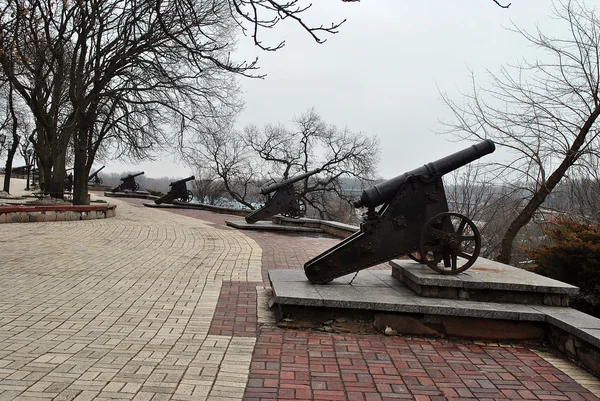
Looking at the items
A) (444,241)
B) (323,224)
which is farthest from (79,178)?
(444,241)

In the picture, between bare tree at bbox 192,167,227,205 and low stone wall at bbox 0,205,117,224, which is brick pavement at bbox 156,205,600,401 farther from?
bare tree at bbox 192,167,227,205

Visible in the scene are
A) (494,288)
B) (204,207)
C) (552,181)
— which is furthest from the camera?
(204,207)

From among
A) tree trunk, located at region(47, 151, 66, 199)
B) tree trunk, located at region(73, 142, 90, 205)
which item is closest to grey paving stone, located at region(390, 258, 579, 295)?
tree trunk, located at region(73, 142, 90, 205)

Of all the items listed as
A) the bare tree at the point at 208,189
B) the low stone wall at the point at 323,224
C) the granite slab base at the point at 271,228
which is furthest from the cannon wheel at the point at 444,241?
the bare tree at the point at 208,189

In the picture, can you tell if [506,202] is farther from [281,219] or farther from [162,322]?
[162,322]

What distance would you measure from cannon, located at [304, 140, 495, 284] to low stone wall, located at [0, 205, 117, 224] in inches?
433

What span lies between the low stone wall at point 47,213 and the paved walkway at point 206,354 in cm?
710

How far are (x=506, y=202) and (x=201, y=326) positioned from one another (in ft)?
31.0

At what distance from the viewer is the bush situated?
5.91 meters

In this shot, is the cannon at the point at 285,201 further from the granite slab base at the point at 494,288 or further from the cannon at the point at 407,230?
the granite slab base at the point at 494,288

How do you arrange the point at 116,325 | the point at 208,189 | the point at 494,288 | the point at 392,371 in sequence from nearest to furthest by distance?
the point at 392,371 → the point at 116,325 → the point at 494,288 → the point at 208,189

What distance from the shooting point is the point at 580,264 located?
19.8 feet

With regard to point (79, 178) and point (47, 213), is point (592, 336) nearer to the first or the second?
point (47, 213)

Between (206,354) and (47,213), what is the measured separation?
11.7m
